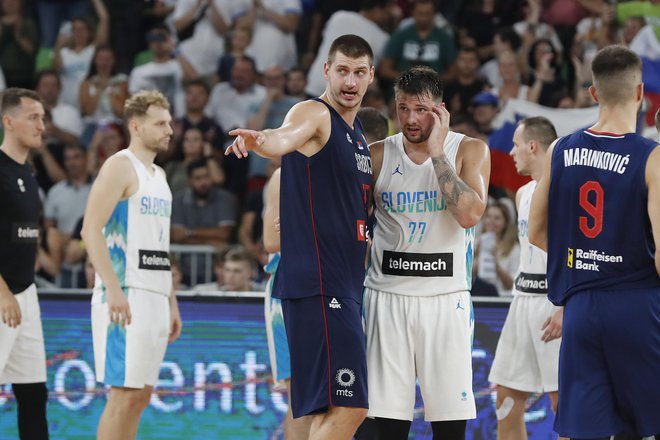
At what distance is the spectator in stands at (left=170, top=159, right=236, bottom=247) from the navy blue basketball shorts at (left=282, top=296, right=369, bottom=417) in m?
5.46

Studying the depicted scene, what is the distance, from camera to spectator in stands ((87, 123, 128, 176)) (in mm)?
11539

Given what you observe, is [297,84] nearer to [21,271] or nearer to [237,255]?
[237,255]

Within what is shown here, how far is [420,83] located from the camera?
5691mm

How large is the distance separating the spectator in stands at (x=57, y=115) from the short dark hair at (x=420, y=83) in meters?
6.97

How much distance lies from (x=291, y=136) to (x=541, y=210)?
52.4 inches

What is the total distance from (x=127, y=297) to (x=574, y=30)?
7.29 meters

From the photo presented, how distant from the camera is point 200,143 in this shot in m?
11.3

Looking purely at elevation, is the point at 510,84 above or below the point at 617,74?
above

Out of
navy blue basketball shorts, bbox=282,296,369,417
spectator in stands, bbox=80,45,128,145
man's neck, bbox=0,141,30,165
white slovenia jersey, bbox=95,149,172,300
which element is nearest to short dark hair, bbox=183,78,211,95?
spectator in stands, bbox=80,45,128,145

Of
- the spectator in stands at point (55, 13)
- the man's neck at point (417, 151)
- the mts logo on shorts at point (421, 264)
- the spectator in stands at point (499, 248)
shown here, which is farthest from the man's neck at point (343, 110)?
the spectator in stands at point (55, 13)

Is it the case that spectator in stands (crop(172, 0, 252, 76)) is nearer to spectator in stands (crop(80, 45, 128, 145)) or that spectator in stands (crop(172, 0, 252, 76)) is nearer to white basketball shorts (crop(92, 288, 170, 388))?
spectator in stands (crop(80, 45, 128, 145))

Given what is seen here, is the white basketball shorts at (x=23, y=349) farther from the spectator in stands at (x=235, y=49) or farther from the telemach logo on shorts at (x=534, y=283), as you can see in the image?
the spectator in stands at (x=235, y=49)

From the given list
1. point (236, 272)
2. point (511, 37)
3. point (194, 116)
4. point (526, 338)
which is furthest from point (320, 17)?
→ point (526, 338)

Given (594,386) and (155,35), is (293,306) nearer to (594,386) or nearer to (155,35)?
(594,386)
